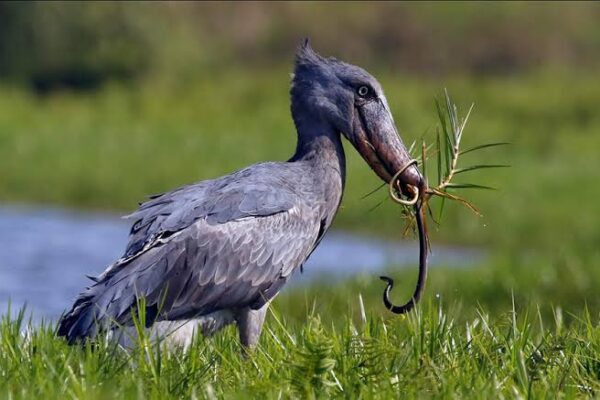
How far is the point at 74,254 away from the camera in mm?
16422

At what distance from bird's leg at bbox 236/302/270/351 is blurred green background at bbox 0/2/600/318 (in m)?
Answer: 2.19

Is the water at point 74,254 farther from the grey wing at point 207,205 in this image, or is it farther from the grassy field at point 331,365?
the grassy field at point 331,365

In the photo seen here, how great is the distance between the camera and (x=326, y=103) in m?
6.77

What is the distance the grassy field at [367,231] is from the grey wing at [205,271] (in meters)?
0.19

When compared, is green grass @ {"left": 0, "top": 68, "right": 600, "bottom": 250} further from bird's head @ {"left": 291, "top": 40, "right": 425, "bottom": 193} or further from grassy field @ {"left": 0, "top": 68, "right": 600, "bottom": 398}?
bird's head @ {"left": 291, "top": 40, "right": 425, "bottom": 193}

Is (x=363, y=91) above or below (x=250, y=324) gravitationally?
above

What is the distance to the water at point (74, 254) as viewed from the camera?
45.5 ft

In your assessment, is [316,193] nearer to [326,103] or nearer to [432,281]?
[326,103]

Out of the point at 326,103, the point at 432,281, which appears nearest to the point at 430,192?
the point at 326,103

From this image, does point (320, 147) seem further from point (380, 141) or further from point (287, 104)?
point (287, 104)

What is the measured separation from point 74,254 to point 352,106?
10.1 meters

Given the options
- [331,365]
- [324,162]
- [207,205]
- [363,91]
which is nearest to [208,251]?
[207,205]

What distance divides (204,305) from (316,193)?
2.29ft

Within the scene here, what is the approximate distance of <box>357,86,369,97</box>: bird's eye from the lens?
6744 millimetres
